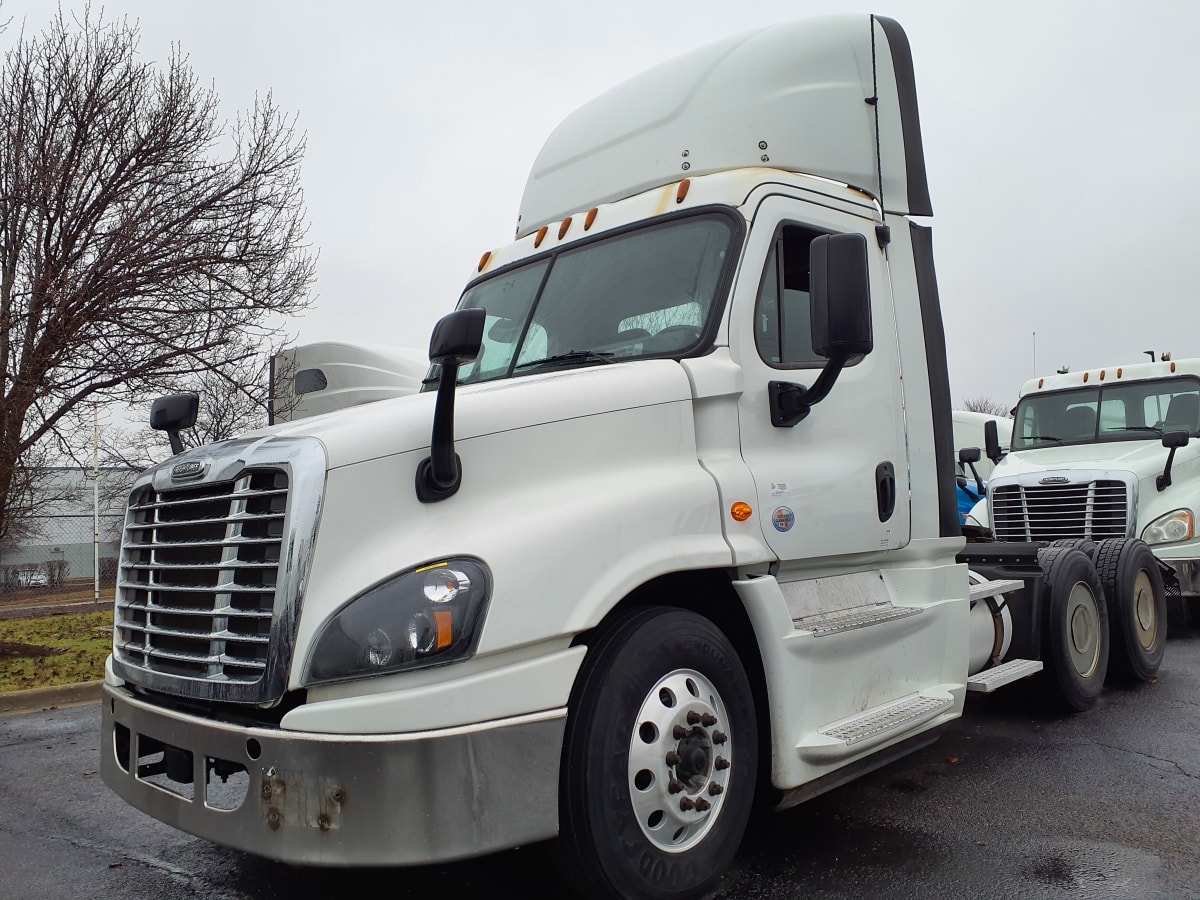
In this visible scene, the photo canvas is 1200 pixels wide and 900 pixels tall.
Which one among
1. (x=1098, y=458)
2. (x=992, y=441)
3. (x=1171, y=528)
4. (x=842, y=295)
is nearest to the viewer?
(x=842, y=295)

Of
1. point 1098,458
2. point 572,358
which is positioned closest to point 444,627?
point 572,358

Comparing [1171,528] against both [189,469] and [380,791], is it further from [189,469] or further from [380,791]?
[189,469]

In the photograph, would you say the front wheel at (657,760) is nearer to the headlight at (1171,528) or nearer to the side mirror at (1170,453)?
the headlight at (1171,528)

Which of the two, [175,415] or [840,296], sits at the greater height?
[840,296]

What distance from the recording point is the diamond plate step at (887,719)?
3729 millimetres

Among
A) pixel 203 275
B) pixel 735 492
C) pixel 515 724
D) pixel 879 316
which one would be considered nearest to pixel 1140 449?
pixel 879 316

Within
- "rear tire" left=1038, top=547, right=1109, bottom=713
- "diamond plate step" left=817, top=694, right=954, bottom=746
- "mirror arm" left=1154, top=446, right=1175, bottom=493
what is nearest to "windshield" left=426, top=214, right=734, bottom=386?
"diamond plate step" left=817, top=694, right=954, bottom=746

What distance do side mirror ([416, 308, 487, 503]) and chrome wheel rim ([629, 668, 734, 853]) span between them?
0.95 meters

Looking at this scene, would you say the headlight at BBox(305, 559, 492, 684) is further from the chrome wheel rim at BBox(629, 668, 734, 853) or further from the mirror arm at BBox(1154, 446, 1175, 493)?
the mirror arm at BBox(1154, 446, 1175, 493)

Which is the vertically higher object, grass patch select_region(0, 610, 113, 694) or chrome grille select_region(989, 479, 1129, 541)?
chrome grille select_region(989, 479, 1129, 541)

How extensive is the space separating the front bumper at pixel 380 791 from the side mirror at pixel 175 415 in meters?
1.64

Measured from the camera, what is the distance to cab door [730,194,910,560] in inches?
150

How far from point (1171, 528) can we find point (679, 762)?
7.66 metres

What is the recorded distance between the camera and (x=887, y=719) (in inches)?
156
